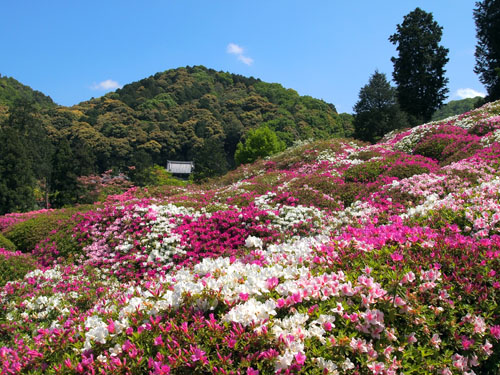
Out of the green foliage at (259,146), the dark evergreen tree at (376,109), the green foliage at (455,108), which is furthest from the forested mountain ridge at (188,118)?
the dark evergreen tree at (376,109)

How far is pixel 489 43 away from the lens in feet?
95.7

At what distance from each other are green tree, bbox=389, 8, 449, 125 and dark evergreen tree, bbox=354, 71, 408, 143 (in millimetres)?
2064

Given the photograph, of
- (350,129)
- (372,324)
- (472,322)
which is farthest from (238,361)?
(350,129)

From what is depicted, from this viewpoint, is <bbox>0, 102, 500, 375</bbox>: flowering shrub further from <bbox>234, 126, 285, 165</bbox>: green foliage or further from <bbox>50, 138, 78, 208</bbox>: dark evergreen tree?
<bbox>234, 126, 285, 165</bbox>: green foliage

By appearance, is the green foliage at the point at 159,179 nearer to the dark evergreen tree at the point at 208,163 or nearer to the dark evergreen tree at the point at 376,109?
the dark evergreen tree at the point at 208,163

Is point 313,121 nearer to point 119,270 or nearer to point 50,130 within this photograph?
point 50,130

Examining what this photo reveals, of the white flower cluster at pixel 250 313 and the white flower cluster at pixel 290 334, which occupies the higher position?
the white flower cluster at pixel 250 313

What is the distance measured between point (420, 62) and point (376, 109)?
5.44 m

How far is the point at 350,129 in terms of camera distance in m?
70.9

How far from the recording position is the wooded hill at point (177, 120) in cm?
5919

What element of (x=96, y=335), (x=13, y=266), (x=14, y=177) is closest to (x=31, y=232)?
(x=13, y=266)

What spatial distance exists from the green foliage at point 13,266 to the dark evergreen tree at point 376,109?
3090cm

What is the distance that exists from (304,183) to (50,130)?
2485 inches

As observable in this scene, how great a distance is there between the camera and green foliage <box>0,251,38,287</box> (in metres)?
6.07
